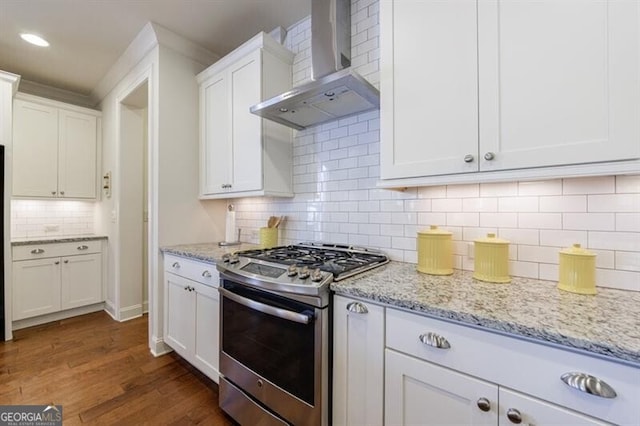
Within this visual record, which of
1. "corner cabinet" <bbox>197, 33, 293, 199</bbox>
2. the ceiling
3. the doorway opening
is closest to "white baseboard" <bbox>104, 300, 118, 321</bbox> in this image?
the doorway opening

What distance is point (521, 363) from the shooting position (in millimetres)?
787

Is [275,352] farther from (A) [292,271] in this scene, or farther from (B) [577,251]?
(B) [577,251]

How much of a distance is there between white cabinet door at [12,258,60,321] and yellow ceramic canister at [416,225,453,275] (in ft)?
12.5

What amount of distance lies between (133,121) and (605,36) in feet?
12.2

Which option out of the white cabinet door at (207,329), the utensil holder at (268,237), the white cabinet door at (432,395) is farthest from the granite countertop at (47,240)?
the white cabinet door at (432,395)

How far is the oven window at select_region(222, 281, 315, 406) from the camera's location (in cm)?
122

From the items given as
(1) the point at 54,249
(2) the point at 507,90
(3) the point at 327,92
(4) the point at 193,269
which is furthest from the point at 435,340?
(1) the point at 54,249

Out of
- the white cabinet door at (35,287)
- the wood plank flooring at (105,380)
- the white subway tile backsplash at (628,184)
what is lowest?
the wood plank flooring at (105,380)

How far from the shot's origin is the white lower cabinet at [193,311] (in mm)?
1803

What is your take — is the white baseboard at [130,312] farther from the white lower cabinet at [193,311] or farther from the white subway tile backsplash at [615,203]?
the white subway tile backsplash at [615,203]

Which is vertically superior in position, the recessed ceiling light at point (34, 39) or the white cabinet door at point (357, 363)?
the recessed ceiling light at point (34, 39)

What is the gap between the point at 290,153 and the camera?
2221 mm

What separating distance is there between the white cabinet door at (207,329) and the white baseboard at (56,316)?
2350 millimetres

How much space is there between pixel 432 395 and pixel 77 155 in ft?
14.3
